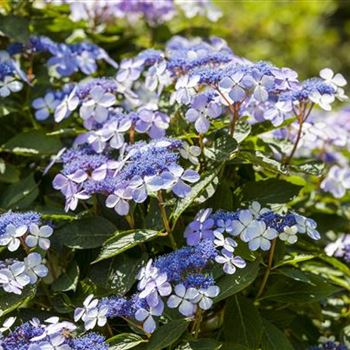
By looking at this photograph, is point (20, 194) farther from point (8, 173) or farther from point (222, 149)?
point (222, 149)

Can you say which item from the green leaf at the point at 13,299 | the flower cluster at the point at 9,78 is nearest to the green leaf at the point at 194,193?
the green leaf at the point at 13,299

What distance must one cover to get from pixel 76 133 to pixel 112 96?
17cm

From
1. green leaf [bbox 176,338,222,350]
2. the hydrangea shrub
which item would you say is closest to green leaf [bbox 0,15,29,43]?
the hydrangea shrub

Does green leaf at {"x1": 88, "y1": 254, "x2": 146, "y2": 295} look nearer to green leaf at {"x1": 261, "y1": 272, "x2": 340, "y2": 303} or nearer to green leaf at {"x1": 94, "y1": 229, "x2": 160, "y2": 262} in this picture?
green leaf at {"x1": 94, "y1": 229, "x2": 160, "y2": 262}

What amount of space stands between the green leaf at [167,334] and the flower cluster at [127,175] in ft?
0.78

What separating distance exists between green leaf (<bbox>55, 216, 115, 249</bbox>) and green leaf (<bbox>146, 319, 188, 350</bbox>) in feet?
0.90

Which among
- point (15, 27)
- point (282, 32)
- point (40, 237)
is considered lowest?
point (282, 32)

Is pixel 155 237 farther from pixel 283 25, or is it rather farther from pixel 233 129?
pixel 283 25

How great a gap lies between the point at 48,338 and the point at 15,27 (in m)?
1.00

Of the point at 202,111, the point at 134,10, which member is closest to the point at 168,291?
the point at 202,111

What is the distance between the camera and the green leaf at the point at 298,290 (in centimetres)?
175

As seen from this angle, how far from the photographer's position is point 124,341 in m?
1.54

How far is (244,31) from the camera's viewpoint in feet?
15.1

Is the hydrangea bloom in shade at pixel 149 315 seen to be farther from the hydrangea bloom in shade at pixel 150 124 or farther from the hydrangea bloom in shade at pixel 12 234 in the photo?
the hydrangea bloom in shade at pixel 150 124
